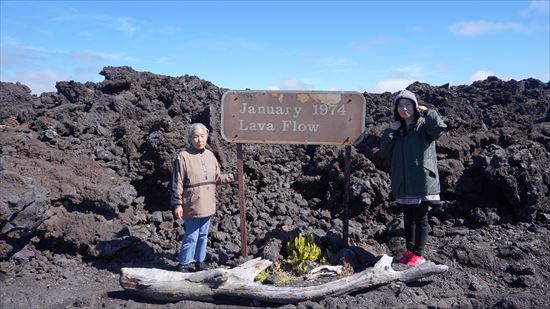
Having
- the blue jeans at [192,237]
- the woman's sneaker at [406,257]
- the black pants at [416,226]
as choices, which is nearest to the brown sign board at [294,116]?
the black pants at [416,226]

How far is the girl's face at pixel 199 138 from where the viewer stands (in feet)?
17.1

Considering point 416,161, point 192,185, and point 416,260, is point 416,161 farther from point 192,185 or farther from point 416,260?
point 192,185

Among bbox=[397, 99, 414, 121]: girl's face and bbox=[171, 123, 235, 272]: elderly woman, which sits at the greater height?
bbox=[397, 99, 414, 121]: girl's face

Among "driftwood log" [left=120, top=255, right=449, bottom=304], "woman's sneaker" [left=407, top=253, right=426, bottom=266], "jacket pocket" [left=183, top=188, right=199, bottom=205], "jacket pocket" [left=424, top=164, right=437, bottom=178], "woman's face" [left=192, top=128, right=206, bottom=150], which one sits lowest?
"driftwood log" [left=120, top=255, right=449, bottom=304]

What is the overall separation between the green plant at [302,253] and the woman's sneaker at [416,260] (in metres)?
0.98

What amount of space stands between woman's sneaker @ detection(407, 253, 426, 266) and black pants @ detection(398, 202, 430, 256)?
5 cm

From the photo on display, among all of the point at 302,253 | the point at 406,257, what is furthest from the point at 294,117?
the point at 406,257

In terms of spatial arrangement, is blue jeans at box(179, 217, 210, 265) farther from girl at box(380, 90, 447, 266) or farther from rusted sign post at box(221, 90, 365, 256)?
girl at box(380, 90, 447, 266)

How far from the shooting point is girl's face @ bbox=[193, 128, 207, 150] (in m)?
5.20

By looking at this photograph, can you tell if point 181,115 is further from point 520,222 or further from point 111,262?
point 520,222

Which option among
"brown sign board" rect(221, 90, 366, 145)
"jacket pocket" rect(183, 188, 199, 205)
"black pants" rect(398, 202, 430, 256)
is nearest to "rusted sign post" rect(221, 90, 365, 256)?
"brown sign board" rect(221, 90, 366, 145)

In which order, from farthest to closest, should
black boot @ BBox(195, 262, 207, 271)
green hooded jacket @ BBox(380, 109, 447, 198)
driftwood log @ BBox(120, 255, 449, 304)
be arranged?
black boot @ BBox(195, 262, 207, 271)
green hooded jacket @ BBox(380, 109, 447, 198)
driftwood log @ BBox(120, 255, 449, 304)

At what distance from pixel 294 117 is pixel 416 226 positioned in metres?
1.79

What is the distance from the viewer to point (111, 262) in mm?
5816
